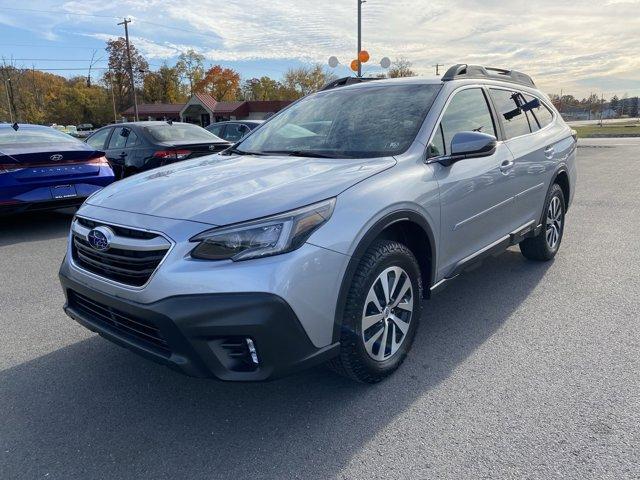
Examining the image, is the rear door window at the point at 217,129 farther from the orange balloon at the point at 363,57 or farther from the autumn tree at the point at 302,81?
the autumn tree at the point at 302,81

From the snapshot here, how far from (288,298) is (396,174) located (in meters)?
1.08

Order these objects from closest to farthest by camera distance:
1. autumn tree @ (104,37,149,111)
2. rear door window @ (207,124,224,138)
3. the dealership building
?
rear door window @ (207,124,224,138)
the dealership building
autumn tree @ (104,37,149,111)

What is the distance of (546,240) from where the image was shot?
5086mm

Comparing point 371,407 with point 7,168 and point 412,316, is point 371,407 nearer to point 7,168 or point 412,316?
point 412,316

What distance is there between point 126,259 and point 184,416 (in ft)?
2.95

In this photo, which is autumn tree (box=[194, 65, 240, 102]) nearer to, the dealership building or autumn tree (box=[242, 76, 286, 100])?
autumn tree (box=[242, 76, 286, 100])

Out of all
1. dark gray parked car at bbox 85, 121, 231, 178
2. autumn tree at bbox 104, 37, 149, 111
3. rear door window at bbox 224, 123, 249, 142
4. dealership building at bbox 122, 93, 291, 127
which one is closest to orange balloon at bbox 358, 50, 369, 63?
rear door window at bbox 224, 123, 249, 142

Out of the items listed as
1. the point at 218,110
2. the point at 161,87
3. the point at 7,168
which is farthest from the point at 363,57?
the point at 161,87

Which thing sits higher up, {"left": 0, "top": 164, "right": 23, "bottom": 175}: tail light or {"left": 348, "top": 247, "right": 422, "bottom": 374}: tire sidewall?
{"left": 0, "top": 164, "right": 23, "bottom": 175}: tail light

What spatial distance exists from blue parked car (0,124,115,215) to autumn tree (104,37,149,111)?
7992 cm

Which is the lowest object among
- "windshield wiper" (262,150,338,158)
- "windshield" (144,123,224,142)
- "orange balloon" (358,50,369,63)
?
"windshield wiper" (262,150,338,158)

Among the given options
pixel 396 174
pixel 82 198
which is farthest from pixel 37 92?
pixel 396 174

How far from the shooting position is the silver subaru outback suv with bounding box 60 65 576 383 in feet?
7.68

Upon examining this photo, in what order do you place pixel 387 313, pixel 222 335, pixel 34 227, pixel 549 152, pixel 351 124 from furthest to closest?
pixel 34 227, pixel 549 152, pixel 351 124, pixel 387 313, pixel 222 335
